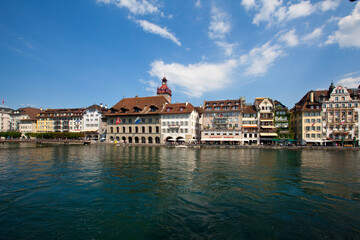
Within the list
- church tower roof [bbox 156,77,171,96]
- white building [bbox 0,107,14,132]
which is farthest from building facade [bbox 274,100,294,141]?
white building [bbox 0,107,14,132]

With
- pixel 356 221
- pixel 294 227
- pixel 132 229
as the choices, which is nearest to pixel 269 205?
pixel 294 227

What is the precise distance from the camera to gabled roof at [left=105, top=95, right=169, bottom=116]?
237ft

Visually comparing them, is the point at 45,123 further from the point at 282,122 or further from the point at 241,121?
the point at 282,122

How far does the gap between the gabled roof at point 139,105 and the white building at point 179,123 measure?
13.4 feet

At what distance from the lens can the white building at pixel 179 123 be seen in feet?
215

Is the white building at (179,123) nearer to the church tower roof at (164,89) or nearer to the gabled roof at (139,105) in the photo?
the gabled roof at (139,105)

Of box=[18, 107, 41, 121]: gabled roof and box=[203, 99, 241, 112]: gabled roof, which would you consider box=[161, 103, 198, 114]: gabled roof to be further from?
box=[18, 107, 41, 121]: gabled roof

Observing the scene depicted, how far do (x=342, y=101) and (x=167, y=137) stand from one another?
53.5 meters

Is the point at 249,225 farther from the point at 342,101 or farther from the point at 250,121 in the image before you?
the point at 342,101

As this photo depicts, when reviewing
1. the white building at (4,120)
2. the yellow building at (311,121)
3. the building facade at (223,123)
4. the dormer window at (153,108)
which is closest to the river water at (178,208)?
the building facade at (223,123)

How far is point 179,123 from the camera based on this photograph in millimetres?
66125

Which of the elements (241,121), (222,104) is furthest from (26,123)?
(241,121)

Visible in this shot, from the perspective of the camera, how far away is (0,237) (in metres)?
7.72

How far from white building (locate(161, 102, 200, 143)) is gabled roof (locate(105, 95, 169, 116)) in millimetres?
4093
